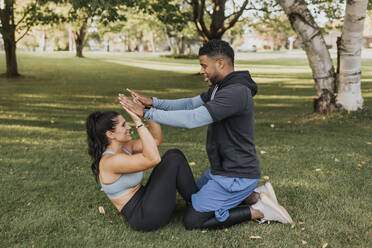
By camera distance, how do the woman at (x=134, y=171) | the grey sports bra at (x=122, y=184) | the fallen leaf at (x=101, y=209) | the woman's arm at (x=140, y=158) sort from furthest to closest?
1. the fallen leaf at (x=101, y=209)
2. the grey sports bra at (x=122, y=184)
3. the woman at (x=134, y=171)
4. the woman's arm at (x=140, y=158)

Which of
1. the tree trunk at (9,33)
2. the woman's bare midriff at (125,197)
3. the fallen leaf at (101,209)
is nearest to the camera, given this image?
the woman's bare midriff at (125,197)

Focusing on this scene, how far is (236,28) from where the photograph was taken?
3319cm

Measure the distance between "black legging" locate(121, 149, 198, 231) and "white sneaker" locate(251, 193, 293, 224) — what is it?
31.9 inches

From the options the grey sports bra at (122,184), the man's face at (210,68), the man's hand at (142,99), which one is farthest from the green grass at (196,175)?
the man's face at (210,68)

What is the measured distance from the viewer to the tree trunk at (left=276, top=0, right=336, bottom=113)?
8.59 m

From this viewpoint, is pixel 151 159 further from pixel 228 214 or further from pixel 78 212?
pixel 78 212

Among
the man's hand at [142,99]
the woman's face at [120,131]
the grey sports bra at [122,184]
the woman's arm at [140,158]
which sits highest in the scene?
the man's hand at [142,99]

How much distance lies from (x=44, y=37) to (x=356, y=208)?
84899 millimetres

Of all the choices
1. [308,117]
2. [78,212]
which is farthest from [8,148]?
[308,117]

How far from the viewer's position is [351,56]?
8695mm

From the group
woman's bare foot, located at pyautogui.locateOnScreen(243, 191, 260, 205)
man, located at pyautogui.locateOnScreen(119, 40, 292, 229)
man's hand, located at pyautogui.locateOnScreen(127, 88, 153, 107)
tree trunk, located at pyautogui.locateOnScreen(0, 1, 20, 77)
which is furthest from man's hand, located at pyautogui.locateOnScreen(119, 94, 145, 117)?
tree trunk, located at pyautogui.locateOnScreen(0, 1, 20, 77)

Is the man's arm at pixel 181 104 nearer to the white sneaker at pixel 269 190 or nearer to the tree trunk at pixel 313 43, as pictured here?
the white sneaker at pixel 269 190

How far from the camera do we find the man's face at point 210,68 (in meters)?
3.56

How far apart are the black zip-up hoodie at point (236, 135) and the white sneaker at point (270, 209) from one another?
35 cm
